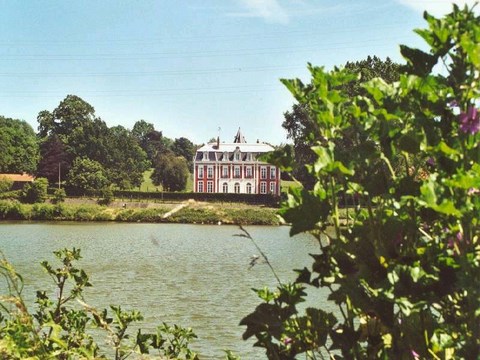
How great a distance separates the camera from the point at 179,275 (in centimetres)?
1656

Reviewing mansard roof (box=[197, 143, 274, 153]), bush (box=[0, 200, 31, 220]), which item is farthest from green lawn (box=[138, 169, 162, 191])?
bush (box=[0, 200, 31, 220])

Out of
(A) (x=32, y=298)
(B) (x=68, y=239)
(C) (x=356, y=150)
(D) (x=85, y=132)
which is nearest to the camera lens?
(C) (x=356, y=150)

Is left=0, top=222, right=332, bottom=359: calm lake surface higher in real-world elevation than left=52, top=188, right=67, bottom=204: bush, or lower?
lower

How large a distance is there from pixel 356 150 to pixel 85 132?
73190 millimetres

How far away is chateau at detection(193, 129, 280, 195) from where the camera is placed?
65000mm

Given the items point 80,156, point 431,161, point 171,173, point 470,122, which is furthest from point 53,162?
point 470,122

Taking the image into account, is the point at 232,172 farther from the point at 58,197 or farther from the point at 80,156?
the point at 58,197

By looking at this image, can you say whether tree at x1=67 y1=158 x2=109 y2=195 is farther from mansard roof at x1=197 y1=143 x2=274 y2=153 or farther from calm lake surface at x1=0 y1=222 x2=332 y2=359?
calm lake surface at x1=0 y1=222 x2=332 y2=359

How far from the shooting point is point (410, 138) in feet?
5.19

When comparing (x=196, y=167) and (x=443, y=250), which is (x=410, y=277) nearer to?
(x=443, y=250)

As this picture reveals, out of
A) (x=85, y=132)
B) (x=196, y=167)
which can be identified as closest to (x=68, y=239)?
(x=196, y=167)

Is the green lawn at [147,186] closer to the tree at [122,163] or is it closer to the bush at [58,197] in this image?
the tree at [122,163]

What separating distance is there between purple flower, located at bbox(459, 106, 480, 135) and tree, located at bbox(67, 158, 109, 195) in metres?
59.6

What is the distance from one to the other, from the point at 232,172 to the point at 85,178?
16140 millimetres
